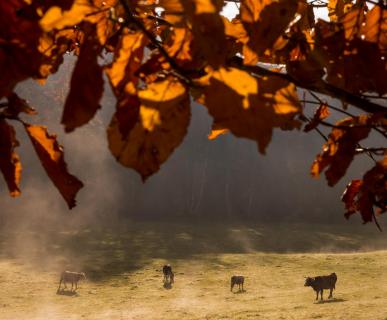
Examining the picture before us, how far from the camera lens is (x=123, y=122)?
0.48m

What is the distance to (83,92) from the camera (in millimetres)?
453

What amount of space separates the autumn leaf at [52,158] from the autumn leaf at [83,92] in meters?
0.14

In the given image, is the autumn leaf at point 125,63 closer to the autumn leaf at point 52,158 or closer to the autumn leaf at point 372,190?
the autumn leaf at point 52,158

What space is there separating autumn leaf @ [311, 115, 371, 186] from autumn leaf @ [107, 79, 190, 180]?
34cm

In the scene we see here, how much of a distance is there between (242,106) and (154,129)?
0.32 ft

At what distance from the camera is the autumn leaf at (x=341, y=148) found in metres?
0.73

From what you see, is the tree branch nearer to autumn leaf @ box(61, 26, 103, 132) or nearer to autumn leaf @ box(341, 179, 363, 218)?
autumn leaf @ box(61, 26, 103, 132)

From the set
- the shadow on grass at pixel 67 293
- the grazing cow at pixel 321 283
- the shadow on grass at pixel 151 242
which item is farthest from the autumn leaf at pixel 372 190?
→ the shadow on grass at pixel 151 242

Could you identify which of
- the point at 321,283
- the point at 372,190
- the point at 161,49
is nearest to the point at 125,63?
the point at 161,49

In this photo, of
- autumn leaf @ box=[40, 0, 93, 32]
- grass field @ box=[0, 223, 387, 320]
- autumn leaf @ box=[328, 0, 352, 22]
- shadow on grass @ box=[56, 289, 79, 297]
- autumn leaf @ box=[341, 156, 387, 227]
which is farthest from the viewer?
shadow on grass @ box=[56, 289, 79, 297]

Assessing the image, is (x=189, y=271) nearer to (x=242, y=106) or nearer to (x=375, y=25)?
(x=375, y=25)

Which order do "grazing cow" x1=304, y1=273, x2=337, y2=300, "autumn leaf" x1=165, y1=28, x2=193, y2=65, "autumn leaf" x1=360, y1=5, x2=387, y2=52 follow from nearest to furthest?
"autumn leaf" x1=165, y1=28, x2=193, y2=65, "autumn leaf" x1=360, y1=5, x2=387, y2=52, "grazing cow" x1=304, y1=273, x2=337, y2=300

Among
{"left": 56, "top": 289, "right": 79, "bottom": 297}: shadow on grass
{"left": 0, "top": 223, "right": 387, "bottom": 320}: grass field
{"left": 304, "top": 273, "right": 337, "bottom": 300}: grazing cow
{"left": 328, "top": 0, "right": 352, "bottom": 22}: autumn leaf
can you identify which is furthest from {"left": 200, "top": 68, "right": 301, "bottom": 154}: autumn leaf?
{"left": 56, "top": 289, "right": 79, "bottom": 297}: shadow on grass

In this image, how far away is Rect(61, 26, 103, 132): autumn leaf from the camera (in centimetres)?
45
